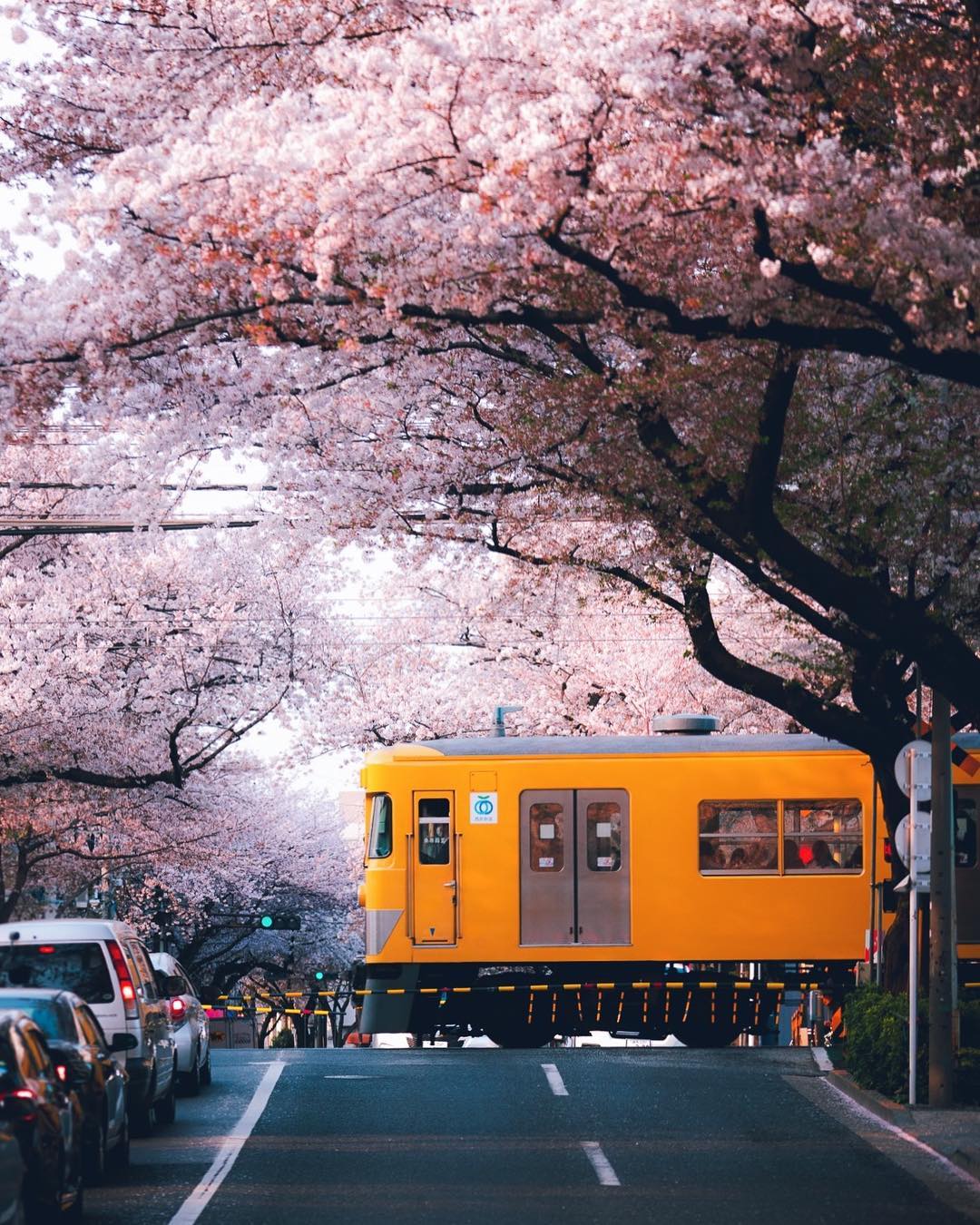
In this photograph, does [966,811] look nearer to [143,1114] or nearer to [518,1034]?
[518,1034]

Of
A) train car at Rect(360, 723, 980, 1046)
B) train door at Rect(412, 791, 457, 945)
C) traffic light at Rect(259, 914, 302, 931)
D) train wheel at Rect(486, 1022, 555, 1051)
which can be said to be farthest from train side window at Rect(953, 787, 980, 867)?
traffic light at Rect(259, 914, 302, 931)

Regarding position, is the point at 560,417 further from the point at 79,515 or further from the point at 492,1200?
the point at 79,515

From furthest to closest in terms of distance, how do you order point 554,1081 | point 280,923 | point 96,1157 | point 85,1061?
1. point 280,923
2. point 554,1081
3. point 96,1157
4. point 85,1061

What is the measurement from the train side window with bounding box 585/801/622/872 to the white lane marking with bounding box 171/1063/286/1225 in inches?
227

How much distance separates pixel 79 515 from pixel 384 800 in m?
6.88

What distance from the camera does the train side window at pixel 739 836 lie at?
25859 millimetres

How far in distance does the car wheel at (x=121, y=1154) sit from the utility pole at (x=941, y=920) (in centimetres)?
723

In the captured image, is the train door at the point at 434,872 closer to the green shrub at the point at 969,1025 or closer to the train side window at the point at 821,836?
the train side window at the point at 821,836

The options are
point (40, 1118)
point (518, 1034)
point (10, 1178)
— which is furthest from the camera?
point (518, 1034)

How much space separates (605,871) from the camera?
84.7 feet

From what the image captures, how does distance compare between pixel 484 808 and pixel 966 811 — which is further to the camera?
pixel 484 808

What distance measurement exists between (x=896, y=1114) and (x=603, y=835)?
354 inches

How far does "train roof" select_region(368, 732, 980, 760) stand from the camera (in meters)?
26.0

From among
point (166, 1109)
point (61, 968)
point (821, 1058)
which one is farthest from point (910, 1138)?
point (821, 1058)
